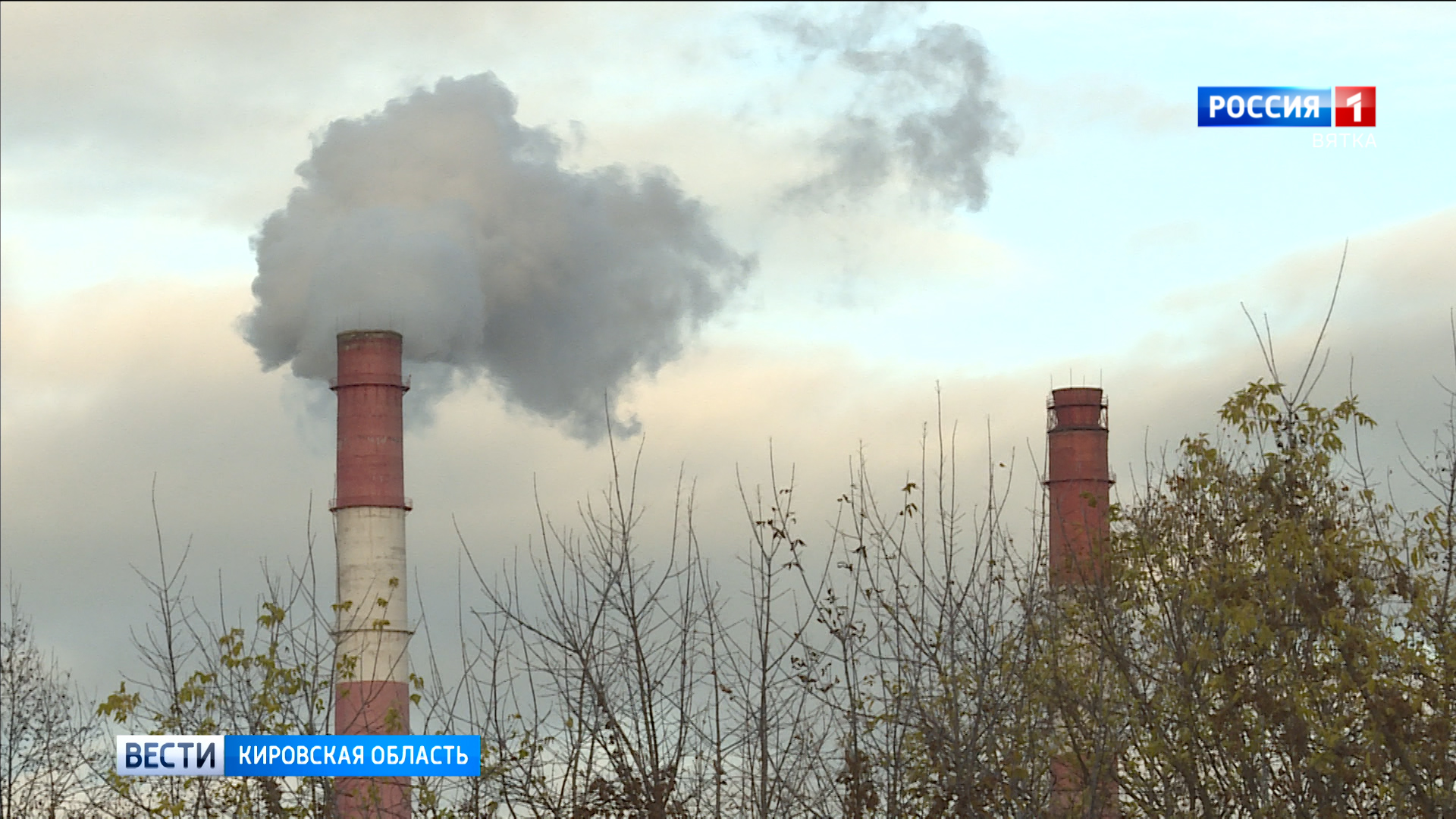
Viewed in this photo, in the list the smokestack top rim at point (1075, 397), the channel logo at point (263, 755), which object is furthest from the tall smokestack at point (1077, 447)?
the channel logo at point (263, 755)

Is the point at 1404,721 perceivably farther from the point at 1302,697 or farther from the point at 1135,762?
the point at 1135,762

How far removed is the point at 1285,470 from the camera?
353 inches

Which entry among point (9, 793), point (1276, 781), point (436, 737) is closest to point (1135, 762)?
point (1276, 781)

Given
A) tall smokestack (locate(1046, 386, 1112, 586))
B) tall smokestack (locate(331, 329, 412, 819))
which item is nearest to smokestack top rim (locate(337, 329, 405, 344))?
tall smokestack (locate(331, 329, 412, 819))

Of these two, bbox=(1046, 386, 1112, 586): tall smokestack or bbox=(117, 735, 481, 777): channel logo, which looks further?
bbox=(1046, 386, 1112, 586): tall smokestack

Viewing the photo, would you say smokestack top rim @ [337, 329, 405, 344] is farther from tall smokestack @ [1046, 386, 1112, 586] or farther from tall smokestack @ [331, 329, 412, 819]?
tall smokestack @ [1046, 386, 1112, 586]

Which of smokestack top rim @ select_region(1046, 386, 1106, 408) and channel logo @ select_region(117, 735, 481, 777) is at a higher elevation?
smokestack top rim @ select_region(1046, 386, 1106, 408)
